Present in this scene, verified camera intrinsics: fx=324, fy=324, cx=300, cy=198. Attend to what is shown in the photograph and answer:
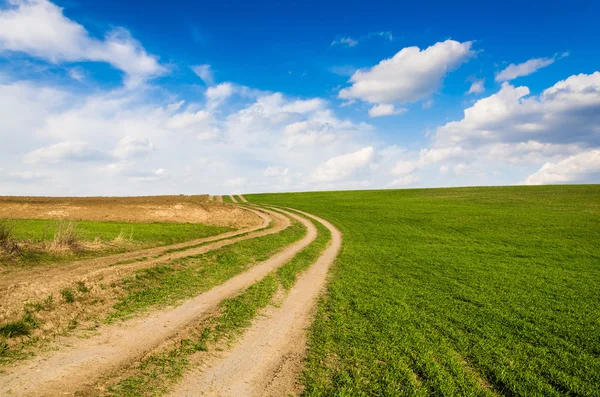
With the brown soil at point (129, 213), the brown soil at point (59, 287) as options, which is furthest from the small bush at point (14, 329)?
the brown soil at point (129, 213)

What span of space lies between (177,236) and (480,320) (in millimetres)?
26154

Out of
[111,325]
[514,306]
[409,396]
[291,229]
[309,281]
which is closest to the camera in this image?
[409,396]

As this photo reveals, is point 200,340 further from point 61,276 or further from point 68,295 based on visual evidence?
point 61,276

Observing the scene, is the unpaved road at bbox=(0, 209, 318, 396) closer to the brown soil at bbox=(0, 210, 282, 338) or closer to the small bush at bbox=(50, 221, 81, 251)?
the brown soil at bbox=(0, 210, 282, 338)

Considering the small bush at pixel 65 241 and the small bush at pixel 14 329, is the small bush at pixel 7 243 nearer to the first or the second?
the small bush at pixel 65 241

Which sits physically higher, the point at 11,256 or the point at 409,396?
the point at 11,256

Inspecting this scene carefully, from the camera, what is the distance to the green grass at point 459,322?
7.98m

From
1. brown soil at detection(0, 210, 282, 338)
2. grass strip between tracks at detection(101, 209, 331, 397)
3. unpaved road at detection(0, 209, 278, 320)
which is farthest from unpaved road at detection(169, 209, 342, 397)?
unpaved road at detection(0, 209, 278, 320)

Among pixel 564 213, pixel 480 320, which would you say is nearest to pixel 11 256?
pixel 480 320

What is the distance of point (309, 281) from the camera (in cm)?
1792

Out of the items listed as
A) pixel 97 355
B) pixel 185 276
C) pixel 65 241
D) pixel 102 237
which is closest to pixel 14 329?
pixel 97 355

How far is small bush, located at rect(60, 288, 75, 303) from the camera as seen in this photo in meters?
12.3

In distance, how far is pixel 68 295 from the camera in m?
12.5

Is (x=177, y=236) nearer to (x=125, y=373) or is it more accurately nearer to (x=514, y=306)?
(x=125, y=373)
